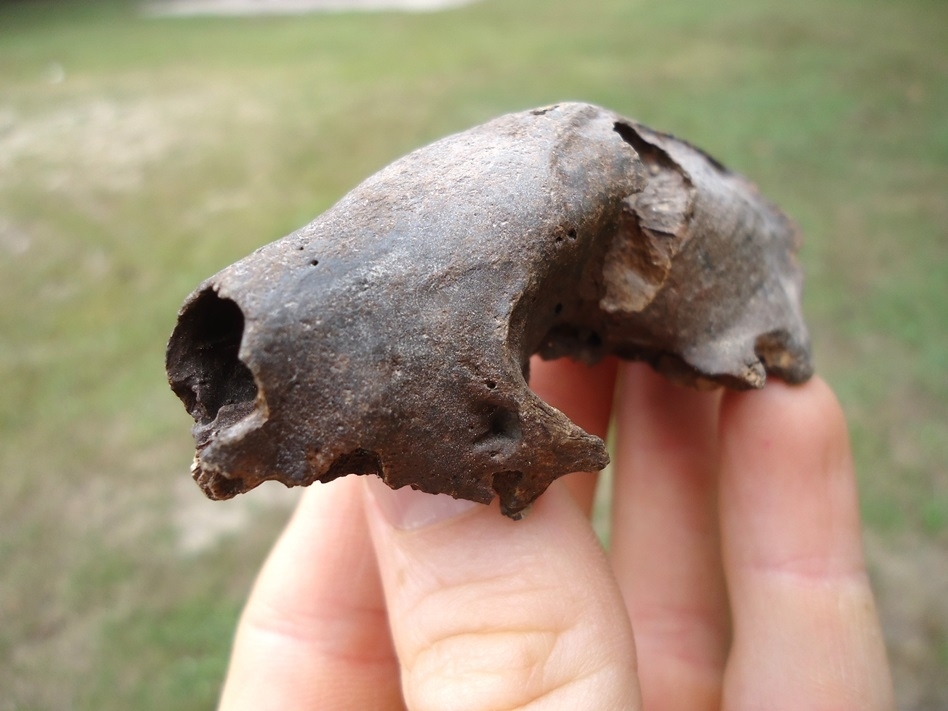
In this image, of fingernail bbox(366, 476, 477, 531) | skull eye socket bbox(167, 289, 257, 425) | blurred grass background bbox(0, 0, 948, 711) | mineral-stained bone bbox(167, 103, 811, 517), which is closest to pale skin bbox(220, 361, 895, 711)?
fingernail bbox(366, 476, 477, 531)

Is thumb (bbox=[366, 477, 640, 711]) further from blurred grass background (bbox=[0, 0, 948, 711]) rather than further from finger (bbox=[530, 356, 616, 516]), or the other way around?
blurred grass background (bbox=[0, 0, 948, 711])

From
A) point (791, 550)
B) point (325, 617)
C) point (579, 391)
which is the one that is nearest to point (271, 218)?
point (579, 391)

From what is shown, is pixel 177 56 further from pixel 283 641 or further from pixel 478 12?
pixel 283 641

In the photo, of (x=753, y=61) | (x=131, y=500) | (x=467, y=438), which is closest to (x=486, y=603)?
(x=467, y=438)

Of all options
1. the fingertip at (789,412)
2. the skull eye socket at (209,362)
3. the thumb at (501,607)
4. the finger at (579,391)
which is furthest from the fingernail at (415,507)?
the fingertip at (789,412)

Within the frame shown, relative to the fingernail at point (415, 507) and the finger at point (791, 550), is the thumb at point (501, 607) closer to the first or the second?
the fingernail at point (415, 507)

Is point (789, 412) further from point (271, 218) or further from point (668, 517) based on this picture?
point (271, 218)
